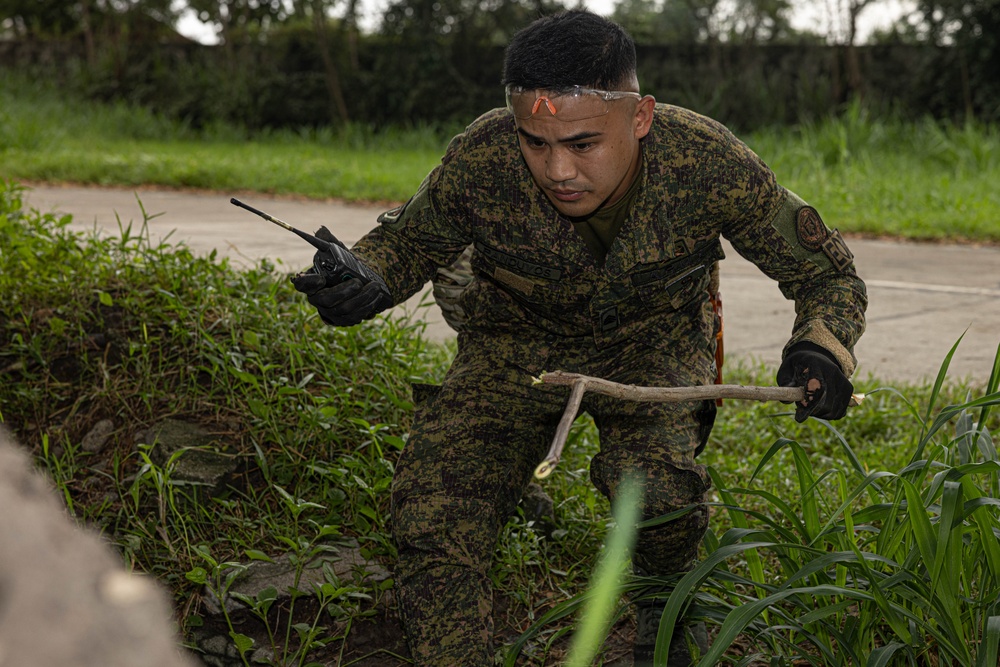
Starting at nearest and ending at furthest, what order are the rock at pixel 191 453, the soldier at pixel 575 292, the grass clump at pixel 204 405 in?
the soldier at pixel 575 292
the grass clump at pixel 204 405
the rock at pixel 191 453

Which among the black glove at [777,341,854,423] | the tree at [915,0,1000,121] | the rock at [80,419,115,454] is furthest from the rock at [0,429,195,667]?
the tree at [915,0,1000,121]

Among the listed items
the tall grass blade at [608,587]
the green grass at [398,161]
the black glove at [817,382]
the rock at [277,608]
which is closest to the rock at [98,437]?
the rock at [277,608]

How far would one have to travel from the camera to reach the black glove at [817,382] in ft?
7.00

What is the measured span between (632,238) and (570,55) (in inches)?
16.6

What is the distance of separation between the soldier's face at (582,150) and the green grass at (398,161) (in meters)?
5.02

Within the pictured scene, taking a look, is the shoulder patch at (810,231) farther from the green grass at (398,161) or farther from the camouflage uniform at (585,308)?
the green grass at (398,161)

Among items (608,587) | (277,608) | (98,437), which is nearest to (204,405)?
(98,437)

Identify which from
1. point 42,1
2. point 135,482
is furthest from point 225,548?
point 42,1

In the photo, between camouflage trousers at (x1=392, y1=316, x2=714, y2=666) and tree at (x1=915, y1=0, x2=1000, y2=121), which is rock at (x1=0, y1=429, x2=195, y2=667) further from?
tree at (x1=915, y1=0, x2=1000, y2=121)

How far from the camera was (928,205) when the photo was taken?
8031 mm

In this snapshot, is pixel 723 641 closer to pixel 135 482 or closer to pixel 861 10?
pixel 135 482

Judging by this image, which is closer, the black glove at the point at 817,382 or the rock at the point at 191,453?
the black glove at the point at 817,382

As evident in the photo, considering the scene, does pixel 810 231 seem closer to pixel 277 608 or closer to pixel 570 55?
pixel 570 55

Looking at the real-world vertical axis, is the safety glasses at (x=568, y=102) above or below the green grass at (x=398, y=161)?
above
